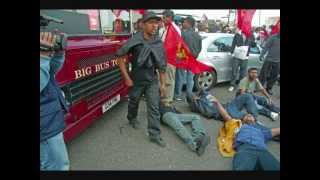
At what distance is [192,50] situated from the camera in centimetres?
584

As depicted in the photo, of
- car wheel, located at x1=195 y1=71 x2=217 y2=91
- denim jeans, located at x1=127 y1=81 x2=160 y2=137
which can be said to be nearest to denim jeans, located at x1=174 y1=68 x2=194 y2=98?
car wheel, located at x1=195 y1=71 x2=217 y2=91

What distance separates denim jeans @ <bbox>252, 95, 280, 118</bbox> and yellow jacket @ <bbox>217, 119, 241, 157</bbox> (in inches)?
49.7

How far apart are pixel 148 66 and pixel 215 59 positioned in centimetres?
338

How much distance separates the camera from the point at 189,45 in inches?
229

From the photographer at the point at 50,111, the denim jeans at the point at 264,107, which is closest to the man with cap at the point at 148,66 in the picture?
the photographer at the point at 50,111

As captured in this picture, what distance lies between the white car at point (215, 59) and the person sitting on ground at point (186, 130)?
2271 millimetres

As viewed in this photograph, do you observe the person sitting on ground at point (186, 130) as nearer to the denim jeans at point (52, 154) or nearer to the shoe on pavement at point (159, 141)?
the shoe on pavement at point (159, 141)

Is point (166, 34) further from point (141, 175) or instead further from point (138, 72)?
point (141, 175)

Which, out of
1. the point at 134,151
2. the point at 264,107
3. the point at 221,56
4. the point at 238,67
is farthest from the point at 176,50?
the point at 238,67

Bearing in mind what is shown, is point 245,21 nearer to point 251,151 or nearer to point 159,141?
point 159,141

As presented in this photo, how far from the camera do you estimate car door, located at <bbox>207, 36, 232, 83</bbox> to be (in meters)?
7.02
